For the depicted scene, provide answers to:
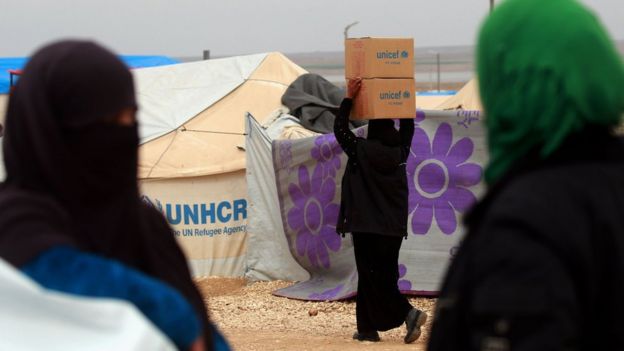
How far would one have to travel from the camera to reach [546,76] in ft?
A: 5.74

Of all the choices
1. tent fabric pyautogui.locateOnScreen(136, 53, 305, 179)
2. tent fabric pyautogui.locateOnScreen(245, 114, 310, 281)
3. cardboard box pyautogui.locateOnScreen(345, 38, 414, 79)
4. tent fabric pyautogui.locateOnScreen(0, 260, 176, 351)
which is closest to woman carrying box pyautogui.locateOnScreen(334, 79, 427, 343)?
cardboard box pyautogui.locateOnScreen(345, 38, 414, 79)

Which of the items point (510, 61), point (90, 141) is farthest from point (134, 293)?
point (510, 61)

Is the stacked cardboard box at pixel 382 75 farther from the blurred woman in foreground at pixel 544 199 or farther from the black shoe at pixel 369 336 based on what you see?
the blurred woman in foreground at pixel 544 199

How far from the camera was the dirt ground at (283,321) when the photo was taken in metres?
7.53

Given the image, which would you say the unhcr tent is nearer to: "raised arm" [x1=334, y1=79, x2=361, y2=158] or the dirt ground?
the dirt ground

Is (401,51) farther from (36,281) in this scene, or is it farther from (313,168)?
(36,281)

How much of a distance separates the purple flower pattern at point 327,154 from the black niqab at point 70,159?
705 centimetres

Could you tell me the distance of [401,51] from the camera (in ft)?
24.5

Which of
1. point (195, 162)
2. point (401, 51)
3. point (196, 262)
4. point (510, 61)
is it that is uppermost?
point (510, 61)

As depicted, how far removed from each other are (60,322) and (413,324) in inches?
224

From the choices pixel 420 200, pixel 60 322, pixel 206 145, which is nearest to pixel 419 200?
pixel 420 200

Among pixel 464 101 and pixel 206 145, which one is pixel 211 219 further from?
pixel 464 101

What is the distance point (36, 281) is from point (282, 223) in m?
8.11

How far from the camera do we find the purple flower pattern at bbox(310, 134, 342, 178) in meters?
9.35
